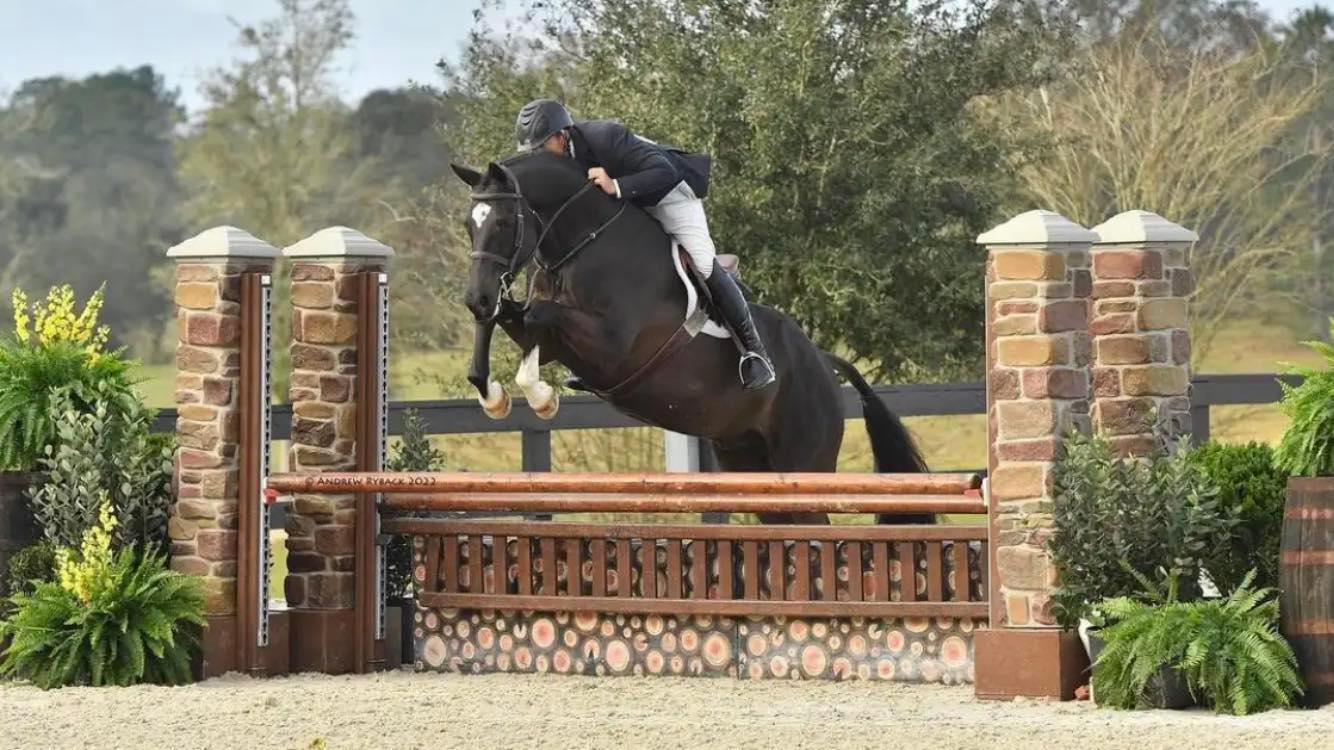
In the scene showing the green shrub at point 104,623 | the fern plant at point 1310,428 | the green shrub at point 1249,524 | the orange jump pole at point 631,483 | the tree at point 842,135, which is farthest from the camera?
the tree at point 842,135

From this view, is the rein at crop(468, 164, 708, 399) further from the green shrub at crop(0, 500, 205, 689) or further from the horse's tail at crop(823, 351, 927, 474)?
the green shrub at crop(0, 500, 205, 689)

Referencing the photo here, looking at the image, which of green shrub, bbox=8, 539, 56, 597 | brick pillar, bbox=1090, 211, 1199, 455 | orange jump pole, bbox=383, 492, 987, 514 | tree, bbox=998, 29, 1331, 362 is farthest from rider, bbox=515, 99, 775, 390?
tree, bbox=998, 29, 1331, 362

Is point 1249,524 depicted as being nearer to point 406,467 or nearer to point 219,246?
point 406,467

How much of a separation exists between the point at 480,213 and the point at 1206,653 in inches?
109

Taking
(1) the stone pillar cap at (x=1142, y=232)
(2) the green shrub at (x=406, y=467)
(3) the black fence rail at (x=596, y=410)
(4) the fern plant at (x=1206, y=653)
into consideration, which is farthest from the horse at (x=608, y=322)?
(4) the fern plant at (x=1206, y=653)

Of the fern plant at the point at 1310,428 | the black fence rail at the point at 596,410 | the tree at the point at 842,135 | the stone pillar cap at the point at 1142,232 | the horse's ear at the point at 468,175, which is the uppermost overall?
the tree at the point at 842,135

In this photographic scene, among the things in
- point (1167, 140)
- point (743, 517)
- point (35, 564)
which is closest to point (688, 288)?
point (35, 564)

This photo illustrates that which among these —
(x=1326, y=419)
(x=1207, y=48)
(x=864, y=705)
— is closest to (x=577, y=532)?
(x=864, y=705)

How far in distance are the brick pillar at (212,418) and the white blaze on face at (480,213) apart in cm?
72

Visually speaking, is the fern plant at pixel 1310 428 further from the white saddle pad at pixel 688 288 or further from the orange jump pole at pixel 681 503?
the white saddle pad at pixel 688 288

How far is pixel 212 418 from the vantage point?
7055mm

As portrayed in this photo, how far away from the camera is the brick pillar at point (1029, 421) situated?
241 inches

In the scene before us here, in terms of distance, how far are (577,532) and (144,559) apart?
1.42m

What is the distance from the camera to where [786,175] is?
12.4 metres
